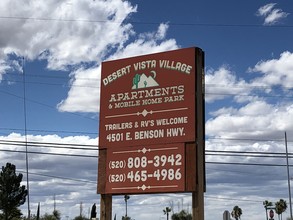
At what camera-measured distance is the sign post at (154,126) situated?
1484cm

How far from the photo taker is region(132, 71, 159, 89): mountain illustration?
Result: 622 inches

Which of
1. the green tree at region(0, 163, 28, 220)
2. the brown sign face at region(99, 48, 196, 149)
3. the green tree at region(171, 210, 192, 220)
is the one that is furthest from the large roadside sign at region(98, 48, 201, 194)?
the green tree at region(171, 210, 192, 220)

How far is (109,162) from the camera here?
16062 mm

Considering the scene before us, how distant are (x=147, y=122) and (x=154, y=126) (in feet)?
0.91

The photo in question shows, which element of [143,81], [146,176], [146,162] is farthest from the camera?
[143,81]

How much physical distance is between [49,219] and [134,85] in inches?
3252

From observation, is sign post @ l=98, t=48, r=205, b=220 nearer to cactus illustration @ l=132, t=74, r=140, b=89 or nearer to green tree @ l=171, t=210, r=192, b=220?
cactus illustration @ l=132, t=74, r=140, b=89

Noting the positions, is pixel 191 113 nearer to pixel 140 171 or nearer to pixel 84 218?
pixel 140 171

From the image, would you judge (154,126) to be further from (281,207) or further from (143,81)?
(281,207)

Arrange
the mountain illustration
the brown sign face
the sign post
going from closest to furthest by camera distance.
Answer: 1. the sign post
2. the brown sign face
3. the mountain illustration

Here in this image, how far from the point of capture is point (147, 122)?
15641 mm

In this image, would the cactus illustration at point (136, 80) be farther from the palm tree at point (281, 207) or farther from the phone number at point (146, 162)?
the palm tree at point (281, 207)

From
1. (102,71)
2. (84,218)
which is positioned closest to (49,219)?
(84,218)

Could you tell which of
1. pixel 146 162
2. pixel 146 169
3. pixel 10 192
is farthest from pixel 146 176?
pixel 10 192
